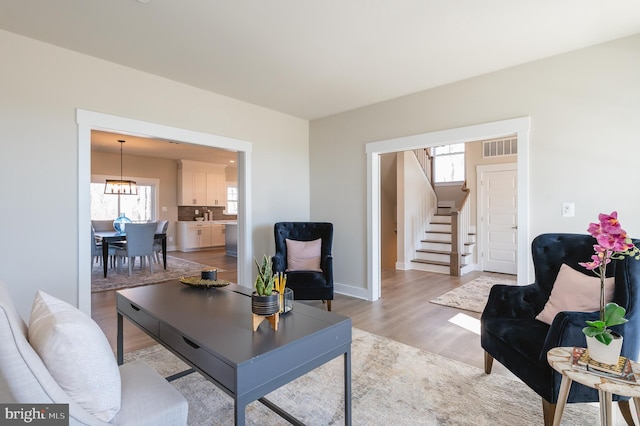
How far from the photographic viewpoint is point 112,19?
239 centimetres

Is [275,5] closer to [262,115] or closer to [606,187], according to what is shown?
[262,115]

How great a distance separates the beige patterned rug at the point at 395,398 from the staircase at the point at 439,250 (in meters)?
4.02

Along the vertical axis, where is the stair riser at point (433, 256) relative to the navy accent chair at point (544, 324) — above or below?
below

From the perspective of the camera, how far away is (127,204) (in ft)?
28.1

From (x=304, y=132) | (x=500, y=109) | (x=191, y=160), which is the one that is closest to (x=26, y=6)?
(x=304, y=132)

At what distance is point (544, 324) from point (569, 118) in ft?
6.28

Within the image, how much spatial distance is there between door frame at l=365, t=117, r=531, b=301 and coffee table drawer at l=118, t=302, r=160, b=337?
3.01 meters

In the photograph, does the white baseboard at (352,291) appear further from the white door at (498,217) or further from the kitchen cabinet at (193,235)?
the kitchen cabinet at (193,235)

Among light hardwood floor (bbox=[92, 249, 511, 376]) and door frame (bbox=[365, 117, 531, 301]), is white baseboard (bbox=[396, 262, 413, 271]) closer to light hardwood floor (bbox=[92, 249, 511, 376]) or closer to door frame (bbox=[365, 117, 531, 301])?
light hardwood floor (bbox=[92, 249, 511, 376])

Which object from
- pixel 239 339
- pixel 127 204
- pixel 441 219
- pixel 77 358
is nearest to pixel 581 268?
pixel 239 339

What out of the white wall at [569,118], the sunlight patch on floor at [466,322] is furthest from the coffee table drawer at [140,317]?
the white wall at [569,118]

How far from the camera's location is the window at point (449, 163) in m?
8.55

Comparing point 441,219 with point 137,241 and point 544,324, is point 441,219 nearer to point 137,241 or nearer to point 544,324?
point 544,324

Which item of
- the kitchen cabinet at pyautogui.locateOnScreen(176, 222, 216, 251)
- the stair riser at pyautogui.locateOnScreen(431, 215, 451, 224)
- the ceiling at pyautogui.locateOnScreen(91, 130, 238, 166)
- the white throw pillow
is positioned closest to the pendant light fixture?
the ceiling at pyautogui.locateOnScreen(91, 130, 238, 166)
